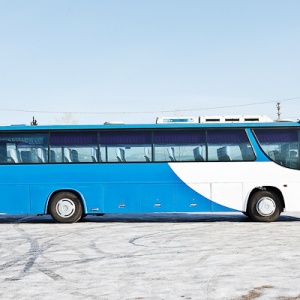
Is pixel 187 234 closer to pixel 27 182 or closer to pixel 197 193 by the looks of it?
pixel 197 193

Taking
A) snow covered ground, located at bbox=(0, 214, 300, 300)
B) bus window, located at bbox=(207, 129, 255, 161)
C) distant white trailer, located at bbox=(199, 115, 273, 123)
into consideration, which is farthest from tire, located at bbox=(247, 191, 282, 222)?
distant white trailer, located at bbox=(199, 115, 273, 123)

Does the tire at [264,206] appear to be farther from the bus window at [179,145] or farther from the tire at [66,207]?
the tire at [66,207]

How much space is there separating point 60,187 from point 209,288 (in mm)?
9496

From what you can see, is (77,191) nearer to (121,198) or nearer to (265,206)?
(121,198)

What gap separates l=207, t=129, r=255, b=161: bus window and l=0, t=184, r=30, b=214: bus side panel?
526cm

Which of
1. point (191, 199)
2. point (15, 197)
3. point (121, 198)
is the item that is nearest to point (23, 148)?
point (15, 197)

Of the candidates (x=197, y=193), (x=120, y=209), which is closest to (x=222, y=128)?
(x=197, y=193)

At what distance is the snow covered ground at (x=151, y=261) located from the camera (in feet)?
22.6

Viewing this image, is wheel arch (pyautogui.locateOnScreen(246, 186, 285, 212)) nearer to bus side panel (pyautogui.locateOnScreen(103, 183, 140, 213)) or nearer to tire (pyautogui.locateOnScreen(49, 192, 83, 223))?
bus side panel (pyautogui.locateOnScreen(103, 183, 140, 213))

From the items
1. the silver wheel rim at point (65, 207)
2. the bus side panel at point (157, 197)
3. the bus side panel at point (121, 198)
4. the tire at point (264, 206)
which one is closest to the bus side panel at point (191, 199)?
the bus side panel at point (157, 197)

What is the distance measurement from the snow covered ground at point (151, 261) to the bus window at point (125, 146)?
1904mm

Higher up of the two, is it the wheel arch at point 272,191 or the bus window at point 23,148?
the bus window at point 23,148

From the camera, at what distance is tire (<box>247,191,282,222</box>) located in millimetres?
15914

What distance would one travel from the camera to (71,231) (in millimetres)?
13938
